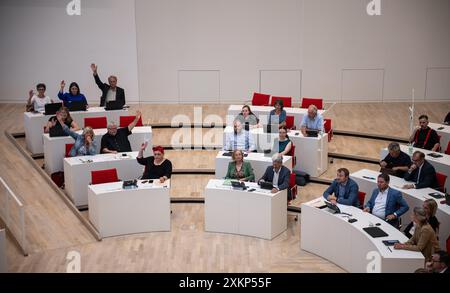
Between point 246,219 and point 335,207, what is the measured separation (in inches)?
60.2

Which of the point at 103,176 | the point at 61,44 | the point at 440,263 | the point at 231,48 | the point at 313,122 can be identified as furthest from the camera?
the point at 231,48

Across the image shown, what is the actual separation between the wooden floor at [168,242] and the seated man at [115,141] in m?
1.07

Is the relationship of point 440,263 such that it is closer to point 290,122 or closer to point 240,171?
point 240,171

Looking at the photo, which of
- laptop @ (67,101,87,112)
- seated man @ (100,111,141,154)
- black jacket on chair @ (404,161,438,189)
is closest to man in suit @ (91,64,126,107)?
laptop @ (67,101,87,112)

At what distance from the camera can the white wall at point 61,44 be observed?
49.5 ft

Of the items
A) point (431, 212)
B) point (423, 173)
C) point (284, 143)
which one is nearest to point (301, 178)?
point (284, 143)

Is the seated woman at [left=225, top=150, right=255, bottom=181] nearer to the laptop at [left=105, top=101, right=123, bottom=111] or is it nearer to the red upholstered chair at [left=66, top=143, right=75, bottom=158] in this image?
the red upholstered chair at [left=66, top=143, right=75, bottom=158]

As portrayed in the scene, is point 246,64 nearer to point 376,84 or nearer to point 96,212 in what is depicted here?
point 376,84

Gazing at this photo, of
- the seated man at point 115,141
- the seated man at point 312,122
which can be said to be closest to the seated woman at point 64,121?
the seated man at point 115,141

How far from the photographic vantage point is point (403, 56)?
15.5 meters

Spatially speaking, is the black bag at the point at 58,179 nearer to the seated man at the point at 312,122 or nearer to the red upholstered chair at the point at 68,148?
the red upholstered chair at the point at 68,148

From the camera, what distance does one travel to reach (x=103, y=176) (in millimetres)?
10188

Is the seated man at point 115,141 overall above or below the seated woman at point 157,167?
above

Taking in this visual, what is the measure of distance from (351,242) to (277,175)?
177 cm
